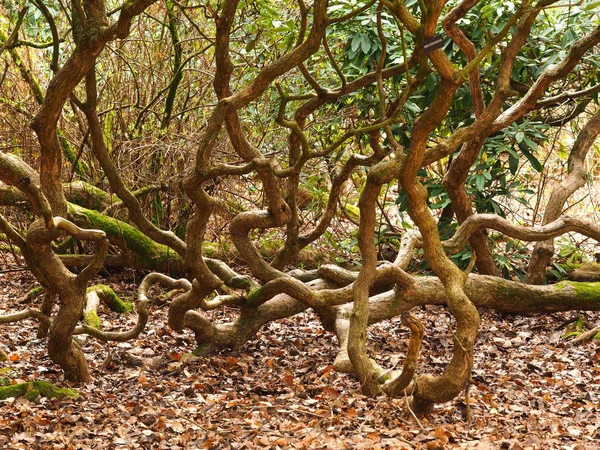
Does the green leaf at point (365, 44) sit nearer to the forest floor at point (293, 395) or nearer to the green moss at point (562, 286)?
the forest floor at point (293, 395)

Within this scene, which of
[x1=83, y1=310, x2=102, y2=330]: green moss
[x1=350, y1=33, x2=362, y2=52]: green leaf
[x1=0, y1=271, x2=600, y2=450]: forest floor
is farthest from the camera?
[x1=350, y1=33, x2=362, y2=52]: green leaf

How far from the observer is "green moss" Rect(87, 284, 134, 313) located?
23.1 ft

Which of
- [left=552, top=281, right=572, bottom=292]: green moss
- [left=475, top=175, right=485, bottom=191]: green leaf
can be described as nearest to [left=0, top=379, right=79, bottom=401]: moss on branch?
[left=475, top=175, right=485, bottom=191]: green leaf

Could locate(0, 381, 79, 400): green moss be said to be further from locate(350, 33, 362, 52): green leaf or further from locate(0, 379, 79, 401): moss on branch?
locate(350, 33, 362, 52): green leaf

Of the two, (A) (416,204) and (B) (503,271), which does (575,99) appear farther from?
(A) (416,204)

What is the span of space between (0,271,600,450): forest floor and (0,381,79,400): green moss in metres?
0.06

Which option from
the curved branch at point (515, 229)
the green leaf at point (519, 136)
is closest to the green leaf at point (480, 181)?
the green leaf at point (519, 136)

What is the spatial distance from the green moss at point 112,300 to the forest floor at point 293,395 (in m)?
0.11

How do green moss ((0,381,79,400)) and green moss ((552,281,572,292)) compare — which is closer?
green moss ((0,381,79,400))

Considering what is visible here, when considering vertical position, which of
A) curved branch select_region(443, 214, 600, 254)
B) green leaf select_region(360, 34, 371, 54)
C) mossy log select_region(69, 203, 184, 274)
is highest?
green leaf select_region(360, 34, 371, 54)

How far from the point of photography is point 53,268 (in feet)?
15.7

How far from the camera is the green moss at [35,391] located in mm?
4723

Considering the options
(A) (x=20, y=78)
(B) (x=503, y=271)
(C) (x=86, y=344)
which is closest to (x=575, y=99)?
(B) (x=503, y=271)

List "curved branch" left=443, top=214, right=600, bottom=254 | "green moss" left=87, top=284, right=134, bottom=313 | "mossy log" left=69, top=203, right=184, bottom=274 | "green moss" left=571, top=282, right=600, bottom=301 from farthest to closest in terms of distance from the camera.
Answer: "mossy log" left=69, top=203, right=184, bottom=274
"green moss" left=87, top=284, right=134, bottom=313
"green moss" left=571, top=282, right=600, bottom=301
"curved branch" left=443, top=214, right=600, bottom=254
